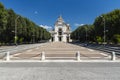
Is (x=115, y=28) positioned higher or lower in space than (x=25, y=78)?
higher

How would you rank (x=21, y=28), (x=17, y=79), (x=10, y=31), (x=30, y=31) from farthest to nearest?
(x=30, y=31), (x=21, y=28), (x=10, y=31), (x=17, y=79)

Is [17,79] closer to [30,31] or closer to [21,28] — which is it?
[21,28]

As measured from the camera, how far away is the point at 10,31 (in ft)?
264

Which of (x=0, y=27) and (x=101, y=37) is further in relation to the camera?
(x=101, y=37)

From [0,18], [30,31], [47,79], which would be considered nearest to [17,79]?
[47,79]

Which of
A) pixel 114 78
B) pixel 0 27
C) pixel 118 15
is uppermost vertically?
pixel 118 15

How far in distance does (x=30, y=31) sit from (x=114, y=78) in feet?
317

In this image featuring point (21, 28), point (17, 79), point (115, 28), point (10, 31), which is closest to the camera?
point (17, 79)

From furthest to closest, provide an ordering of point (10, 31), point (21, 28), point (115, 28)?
1. point (21, 28)
2. point (10, 31)
3. point (115, 28)

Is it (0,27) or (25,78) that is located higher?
(0,27)

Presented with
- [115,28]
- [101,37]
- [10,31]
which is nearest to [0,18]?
[10,31]

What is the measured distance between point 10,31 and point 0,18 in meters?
30.4

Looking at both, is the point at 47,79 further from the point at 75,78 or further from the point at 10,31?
the point at 10,31

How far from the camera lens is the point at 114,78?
39.9ft
